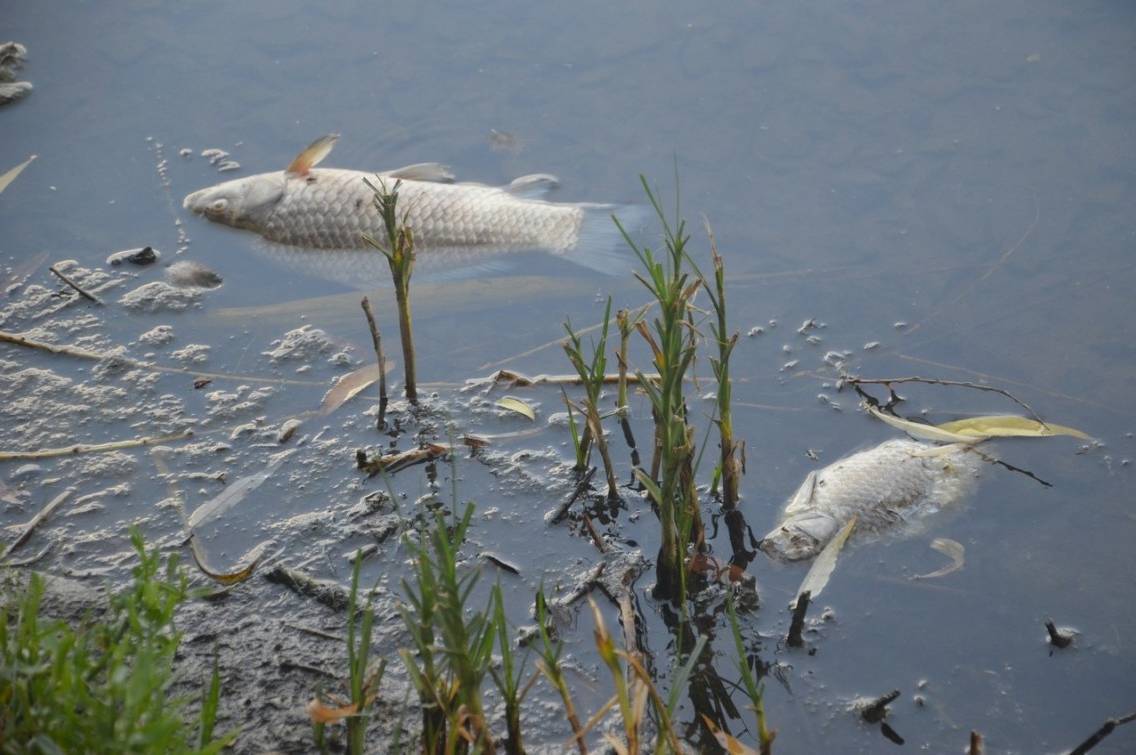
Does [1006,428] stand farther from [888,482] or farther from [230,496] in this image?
[230,496]

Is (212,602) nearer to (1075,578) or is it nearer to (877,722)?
(877,722)

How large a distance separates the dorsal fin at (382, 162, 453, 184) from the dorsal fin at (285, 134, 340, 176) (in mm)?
268

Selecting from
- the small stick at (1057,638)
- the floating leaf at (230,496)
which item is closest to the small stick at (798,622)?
the small stick at (1057,638)

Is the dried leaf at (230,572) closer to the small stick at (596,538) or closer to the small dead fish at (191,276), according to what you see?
the small stick at (596,538)

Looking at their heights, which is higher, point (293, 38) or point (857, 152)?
point (293, 38)

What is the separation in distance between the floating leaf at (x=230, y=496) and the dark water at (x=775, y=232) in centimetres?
9

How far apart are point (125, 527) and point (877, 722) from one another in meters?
2.14

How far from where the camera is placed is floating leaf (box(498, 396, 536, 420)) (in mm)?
3656

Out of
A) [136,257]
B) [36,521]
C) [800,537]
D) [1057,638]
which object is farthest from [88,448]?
[1057,638]

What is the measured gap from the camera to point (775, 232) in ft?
14.7

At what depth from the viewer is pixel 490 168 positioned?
5000mm

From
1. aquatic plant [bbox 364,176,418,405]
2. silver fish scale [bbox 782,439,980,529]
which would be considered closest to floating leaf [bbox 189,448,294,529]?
aquatic plant [bbox 364,176,418,405]

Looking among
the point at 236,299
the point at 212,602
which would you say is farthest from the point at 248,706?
the point at 236,299

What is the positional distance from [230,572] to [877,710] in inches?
67.7
